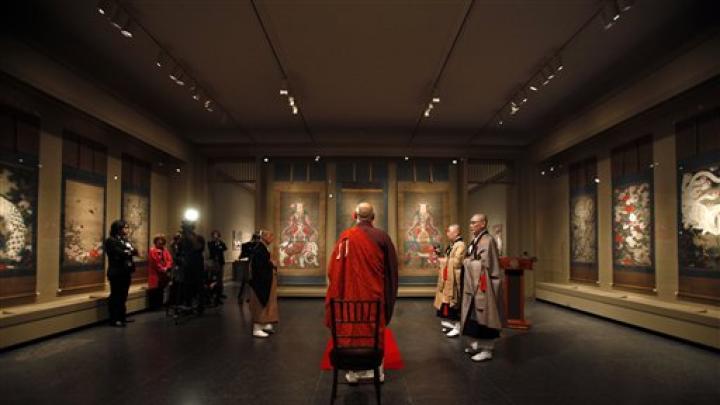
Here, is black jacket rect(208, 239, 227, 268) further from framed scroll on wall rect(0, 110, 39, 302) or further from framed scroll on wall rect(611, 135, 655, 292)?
framed scroll on wall rect(611, 135, 655, 292)

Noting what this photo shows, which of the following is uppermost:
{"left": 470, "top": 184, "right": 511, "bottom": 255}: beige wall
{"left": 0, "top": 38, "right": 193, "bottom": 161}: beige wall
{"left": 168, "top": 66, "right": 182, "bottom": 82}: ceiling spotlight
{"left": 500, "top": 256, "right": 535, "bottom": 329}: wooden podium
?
{"left": 168, "top": 66, "right": 182, "bottom": 82}: ceiling spotlight

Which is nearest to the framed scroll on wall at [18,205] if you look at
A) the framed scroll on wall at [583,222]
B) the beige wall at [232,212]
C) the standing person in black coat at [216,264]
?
the standing person in black coat at [216,264]

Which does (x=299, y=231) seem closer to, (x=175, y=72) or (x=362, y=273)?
(x=175, y=72)

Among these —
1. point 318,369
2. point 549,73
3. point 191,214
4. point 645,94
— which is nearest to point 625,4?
point 549,73

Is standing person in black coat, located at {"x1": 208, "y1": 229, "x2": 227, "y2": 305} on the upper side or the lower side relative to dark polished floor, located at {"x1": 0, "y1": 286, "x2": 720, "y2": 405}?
upper

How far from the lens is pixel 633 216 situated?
6559 millimetres

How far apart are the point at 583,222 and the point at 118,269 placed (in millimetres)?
8212

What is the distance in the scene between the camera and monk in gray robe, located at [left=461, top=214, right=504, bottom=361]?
4.25 meters

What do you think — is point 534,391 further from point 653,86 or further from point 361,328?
point 653,86

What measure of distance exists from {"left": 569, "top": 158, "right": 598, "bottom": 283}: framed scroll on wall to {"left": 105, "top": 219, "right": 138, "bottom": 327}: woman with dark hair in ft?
26.2

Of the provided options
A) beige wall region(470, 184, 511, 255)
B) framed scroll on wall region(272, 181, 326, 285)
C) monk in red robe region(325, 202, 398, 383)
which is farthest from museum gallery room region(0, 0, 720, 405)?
beige wall region(470, 184, 511, 255)

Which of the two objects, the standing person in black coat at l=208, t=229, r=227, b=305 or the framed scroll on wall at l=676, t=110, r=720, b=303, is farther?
the standing person in black coat at l=208, t=229, r=227, b=305

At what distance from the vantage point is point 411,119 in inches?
324

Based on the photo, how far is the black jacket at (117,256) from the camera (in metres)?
6.04
